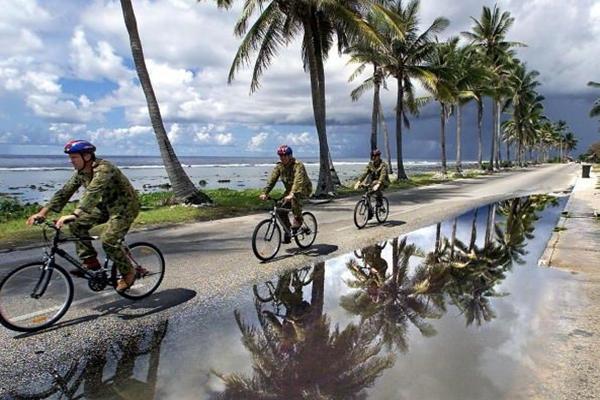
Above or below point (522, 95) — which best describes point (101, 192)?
below

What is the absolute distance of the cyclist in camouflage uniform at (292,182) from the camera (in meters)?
8.38

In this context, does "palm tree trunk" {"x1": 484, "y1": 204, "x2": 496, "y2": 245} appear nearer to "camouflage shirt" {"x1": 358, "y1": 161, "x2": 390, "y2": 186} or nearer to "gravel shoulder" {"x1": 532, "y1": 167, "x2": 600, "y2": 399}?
"gravel shoulder" {"x1": 532, "y1": 167, "x2": 600, "y2": 399}

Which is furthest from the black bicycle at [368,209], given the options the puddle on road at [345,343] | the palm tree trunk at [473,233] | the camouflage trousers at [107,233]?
the camouflage trousers at [107,233]

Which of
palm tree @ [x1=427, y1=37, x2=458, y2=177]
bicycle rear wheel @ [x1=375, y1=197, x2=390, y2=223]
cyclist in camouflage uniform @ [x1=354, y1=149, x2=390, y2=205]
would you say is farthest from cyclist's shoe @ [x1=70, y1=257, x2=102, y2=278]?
palm tree @ [x1=427, y1=37, x2=458, y2=177]

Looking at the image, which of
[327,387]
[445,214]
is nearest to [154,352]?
[327,387]

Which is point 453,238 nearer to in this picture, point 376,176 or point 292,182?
point 376,176

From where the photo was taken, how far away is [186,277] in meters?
7.00

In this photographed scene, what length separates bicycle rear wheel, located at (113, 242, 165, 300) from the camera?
232 inches

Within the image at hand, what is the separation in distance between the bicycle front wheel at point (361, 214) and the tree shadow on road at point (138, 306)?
614 cm

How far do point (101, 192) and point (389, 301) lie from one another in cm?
362

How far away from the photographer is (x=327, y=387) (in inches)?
145

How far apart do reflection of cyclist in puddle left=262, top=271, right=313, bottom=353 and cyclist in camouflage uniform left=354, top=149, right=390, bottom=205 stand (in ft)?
18.9

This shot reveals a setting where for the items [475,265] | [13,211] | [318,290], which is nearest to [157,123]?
[13,211]

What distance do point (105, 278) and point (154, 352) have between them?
5.58 feet
